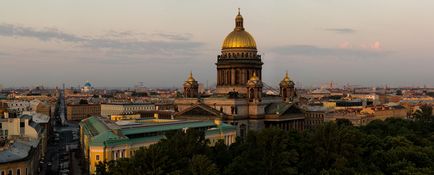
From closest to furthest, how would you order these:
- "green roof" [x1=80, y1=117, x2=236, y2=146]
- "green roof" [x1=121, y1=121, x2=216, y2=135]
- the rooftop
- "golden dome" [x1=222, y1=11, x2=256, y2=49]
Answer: the rooftop < "green roof" [x1=80, y1=117, x2=236, y2=146] < "green roof" [x1=121, y1=121, x2=216, y2=135] < "golden dome" [x1=222, y1=11, x2=256, y2=49]

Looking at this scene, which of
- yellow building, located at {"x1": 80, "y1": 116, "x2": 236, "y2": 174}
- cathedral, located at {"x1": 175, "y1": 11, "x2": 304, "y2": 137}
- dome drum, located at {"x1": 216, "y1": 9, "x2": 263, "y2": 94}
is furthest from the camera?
dome drum, located at {"x1": 216, "y1": 9, "x2": 263, "y2": 94}

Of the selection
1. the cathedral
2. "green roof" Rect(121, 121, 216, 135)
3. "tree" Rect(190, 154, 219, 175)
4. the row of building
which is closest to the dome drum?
the cathedral

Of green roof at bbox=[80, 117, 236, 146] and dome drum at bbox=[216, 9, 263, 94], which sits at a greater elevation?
dome drum at bbox=[216, 9, 263, 94]

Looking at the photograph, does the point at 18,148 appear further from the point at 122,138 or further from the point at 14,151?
the point at 122,138

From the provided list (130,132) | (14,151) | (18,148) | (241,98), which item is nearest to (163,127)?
(130,132)

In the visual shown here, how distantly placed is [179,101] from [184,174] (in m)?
62.6

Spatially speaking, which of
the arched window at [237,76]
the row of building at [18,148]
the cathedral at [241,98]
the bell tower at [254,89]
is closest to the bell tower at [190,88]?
the cathedral at [241,98]

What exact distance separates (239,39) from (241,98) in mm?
14450

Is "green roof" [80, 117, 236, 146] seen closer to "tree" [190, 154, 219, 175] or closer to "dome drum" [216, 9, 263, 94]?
"tree" [190, 154, 219, 175]

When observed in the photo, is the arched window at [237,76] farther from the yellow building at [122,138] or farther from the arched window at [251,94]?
the yellow building at [122,138]

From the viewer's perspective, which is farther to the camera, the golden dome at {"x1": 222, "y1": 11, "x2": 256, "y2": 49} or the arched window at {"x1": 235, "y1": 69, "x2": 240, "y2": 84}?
the arched window at {"x1": 235, "y1": 69, "x2": 240, "y2": 84}

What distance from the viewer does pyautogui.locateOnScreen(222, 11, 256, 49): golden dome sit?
113125 millimetres

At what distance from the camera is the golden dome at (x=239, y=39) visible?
113125 mm

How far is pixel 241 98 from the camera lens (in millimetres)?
105250
